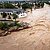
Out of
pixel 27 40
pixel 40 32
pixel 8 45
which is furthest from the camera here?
pixel 40 32

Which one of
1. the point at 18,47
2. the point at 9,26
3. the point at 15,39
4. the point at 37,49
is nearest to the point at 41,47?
the point at 37,49

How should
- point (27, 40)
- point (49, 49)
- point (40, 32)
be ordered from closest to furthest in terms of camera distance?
point (49, 49) → point (27, 40) → point (40, 32)

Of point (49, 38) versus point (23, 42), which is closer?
point (23, 42)

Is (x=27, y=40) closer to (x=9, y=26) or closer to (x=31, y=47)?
(x=31, y=47)

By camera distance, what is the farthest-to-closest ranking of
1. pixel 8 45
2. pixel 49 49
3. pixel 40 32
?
pixel 40 32
pixel 8 45
pixel 49 49

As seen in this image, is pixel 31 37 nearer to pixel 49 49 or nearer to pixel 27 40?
pixel 27 40

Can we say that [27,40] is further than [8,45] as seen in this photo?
Yes

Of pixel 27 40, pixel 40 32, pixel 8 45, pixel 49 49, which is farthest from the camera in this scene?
pixel 40 32

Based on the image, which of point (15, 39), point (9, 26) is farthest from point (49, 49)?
point (9, 26)
